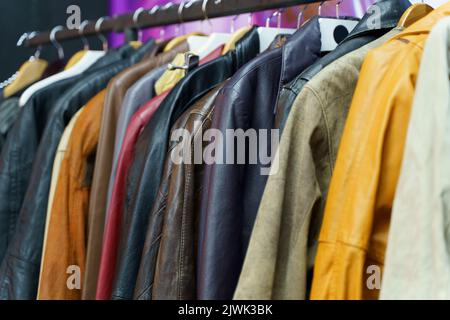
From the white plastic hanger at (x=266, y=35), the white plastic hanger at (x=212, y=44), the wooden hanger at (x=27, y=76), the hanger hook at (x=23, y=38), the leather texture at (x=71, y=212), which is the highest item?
the white plastic hanger at (x=266, y=35)

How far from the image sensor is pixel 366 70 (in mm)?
830

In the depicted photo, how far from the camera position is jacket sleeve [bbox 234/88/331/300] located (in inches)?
33.3

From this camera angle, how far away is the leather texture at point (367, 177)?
2.57 feet

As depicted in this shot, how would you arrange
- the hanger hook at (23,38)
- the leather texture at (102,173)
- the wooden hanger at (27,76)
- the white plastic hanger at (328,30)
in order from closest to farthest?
the white plastic hanger at (328,30), the leather texture at (102,173), the wooden hanger at (27,76), the hanger hook at (23,38)

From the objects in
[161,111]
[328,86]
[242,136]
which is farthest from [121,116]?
[328,86]

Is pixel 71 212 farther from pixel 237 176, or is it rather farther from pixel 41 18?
pixel 41 18

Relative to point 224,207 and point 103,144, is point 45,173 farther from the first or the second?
point 224,207

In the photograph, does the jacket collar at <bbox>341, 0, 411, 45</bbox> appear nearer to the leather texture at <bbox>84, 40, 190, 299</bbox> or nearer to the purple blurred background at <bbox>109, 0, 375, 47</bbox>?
the purple blurred background at <bbox>109, 0, 375, 47</bbox>

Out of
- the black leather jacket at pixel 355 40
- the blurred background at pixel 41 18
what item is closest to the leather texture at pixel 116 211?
the black leather jacket at pixel 355 40

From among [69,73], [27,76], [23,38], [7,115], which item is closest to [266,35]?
[69,73]

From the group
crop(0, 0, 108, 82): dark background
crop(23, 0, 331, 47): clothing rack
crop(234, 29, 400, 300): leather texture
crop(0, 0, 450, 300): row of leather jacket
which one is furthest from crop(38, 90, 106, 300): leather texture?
crop(0, 0, 108, 82): dark background

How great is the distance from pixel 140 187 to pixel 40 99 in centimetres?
50

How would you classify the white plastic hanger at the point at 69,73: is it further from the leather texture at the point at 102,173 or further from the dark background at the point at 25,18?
the dark background at the point at 25,18

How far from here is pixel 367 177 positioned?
0.78m
